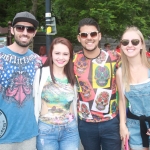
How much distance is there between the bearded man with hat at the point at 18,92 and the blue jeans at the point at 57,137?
7 centimetres

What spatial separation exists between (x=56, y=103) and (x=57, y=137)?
0.37 metres

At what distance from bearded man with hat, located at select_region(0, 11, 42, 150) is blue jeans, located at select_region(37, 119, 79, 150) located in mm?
74

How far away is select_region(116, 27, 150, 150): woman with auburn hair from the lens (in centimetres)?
291

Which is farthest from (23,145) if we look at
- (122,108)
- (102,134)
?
(122,108)

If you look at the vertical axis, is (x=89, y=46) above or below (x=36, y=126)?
above

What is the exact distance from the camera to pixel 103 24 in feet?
30.3

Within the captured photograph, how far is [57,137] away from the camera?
3.00 m

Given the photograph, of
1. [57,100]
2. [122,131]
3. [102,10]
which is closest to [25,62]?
[57,100]

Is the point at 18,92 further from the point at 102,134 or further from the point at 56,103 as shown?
the point at 102,134

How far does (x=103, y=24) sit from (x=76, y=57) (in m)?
6.10

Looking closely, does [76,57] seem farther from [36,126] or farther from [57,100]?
[36,126]

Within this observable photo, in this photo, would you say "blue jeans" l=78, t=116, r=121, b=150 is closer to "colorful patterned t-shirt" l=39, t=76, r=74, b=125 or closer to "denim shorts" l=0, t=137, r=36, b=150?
"colorful patterned t-shirt" l=39, t=76, r=74, b=125

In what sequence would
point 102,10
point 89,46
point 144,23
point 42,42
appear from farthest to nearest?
1. point 42,42
2. point 144,23
3. point 102,10
4. point 89,46

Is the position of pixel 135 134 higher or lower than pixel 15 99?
lower
